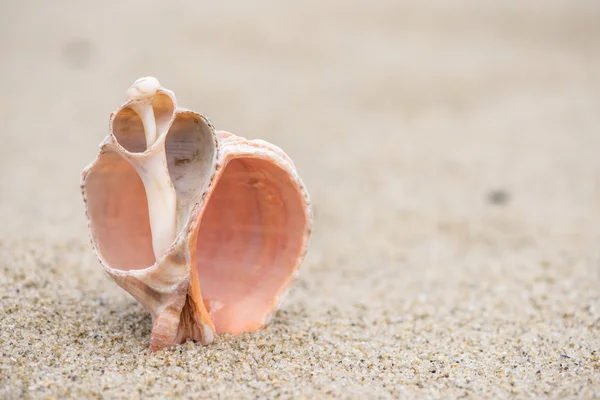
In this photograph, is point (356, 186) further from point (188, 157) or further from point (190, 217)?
point (190, 217)

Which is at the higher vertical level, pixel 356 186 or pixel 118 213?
pixel 118 213

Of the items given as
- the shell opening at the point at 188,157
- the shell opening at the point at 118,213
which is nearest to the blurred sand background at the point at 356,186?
the shell opening at the point at 118,213

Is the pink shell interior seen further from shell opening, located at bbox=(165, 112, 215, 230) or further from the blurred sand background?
the blurred sand background

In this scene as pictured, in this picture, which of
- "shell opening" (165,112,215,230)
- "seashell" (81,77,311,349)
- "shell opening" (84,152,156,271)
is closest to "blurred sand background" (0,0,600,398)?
"seashell" (81,77,311,349)

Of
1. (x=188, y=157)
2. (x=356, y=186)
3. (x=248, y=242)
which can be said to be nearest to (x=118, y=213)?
(x=188, y=157)

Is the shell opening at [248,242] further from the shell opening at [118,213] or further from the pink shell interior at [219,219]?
the shell opening at [118,213]

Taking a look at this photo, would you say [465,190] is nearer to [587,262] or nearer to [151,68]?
[587,262]

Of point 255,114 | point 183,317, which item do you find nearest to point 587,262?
point 183,317
